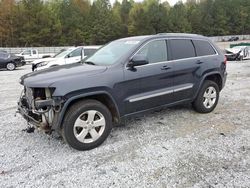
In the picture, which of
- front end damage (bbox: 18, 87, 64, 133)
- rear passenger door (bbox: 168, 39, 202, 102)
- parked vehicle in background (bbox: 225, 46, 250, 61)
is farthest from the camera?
parked vehicle in background (bbox: 225, 46, 250, 61)

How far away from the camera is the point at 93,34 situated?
6391 centimetres

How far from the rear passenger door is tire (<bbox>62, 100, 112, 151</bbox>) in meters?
1.65

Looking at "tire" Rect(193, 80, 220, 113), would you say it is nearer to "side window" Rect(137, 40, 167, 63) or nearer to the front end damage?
"side window" Rect(137, 40, 167, 63)

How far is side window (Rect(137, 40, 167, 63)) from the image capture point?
4797 millimetres

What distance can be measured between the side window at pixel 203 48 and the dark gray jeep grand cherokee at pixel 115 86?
0.09 ft

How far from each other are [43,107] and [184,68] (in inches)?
111

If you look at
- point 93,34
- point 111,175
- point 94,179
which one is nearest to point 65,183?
point 94,179

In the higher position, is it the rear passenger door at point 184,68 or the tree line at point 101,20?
the tree line at point 101,20

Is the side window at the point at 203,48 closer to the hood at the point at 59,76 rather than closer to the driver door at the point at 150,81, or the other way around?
the driver door at the point at 150,81

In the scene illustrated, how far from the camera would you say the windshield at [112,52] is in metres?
4.64

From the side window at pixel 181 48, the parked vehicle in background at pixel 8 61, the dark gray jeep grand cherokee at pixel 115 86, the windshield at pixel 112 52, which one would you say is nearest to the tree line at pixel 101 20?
the parked vehicle in background at pixel 8 61

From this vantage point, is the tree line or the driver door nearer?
the driver door

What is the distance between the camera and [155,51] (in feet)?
16.2

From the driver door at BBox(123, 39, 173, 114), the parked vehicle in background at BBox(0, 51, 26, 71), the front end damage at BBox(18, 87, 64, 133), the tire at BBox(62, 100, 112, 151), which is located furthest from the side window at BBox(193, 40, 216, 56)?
the parked vehicle in background at BBox(0, 51, 26, 71)
